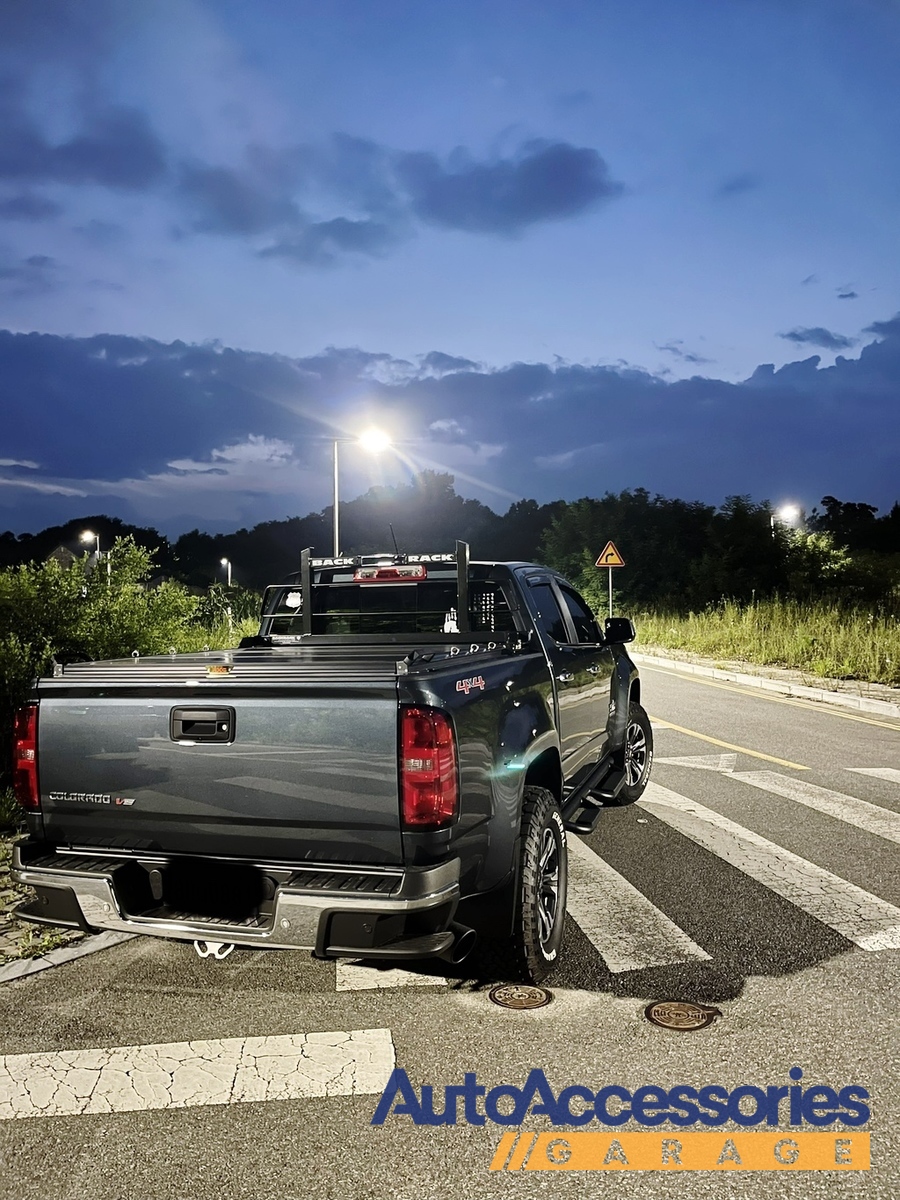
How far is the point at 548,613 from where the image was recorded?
20.4 ft

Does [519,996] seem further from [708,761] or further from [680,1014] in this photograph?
[708,761]

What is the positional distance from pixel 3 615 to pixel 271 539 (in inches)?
4935

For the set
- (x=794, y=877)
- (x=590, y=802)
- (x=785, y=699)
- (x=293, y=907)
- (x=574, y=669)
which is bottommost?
(x=785, y=699)

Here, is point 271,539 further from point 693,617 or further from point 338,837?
point 338,837

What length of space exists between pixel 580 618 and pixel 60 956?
159 inches

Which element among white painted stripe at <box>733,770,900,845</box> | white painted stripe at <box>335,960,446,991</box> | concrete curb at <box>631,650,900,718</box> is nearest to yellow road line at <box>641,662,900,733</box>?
concrete curb at <box>631,650,900,718</box>

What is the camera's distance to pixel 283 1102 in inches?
133

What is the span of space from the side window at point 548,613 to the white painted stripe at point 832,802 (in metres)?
2.79

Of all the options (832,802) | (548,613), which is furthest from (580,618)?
(832,802)

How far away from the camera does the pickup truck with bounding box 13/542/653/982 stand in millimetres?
3559

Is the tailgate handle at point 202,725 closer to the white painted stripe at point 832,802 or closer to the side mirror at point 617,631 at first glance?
the side mirror at point 617,631

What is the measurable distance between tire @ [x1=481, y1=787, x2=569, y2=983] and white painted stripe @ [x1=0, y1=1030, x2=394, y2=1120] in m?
0.73

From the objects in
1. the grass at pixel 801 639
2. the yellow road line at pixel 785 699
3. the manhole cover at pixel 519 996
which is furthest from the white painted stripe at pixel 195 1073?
the grass at pixel 801 639

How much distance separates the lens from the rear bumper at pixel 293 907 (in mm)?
3516
